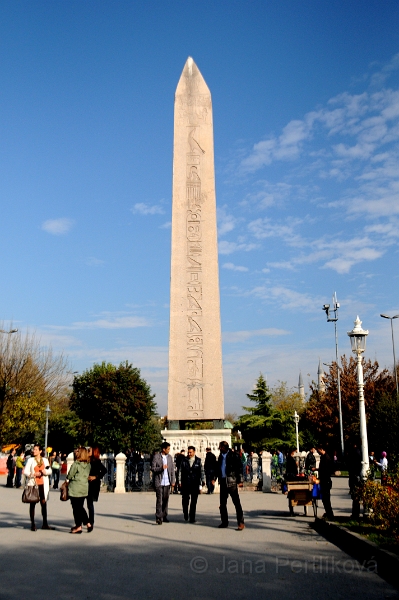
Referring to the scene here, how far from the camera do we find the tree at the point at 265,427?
48438mm

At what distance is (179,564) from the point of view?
747 centimetres

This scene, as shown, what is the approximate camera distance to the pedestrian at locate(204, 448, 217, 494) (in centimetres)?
1759

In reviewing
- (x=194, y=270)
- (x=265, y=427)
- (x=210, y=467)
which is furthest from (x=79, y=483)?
(x=265, y=427)

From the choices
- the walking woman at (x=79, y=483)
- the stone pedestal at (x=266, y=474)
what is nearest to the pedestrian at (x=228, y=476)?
the walking woman at (x=79, y=483)

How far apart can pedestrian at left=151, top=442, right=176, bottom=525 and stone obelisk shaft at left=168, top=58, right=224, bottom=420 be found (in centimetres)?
651

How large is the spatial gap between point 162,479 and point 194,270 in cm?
860

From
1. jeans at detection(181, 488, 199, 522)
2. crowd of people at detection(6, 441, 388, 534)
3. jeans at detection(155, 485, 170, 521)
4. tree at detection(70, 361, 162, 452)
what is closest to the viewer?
crowd of people at detection(6, 441, 388, 534)

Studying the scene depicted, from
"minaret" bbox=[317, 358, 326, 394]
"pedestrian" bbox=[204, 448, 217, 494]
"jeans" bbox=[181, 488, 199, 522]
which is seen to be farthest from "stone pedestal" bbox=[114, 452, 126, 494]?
"minaret" bbox=[317, 358, 326, 394]

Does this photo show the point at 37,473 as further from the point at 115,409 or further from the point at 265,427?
the point at 265,427

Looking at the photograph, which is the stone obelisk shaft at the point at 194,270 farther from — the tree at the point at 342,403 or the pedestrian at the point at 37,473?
the tree at the point at 342,403

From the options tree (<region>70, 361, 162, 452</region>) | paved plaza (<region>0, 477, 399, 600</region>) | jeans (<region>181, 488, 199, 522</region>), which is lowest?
Result: paved plaza (<region>0, 477, 399, 600</region>)

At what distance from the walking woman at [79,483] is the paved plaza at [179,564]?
38 cm

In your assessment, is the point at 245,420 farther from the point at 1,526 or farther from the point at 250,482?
the point at 1,526

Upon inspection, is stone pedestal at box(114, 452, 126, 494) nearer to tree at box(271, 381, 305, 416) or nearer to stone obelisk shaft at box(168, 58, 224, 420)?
stone obelisk shaft at box(168, 58, 224, 420)
